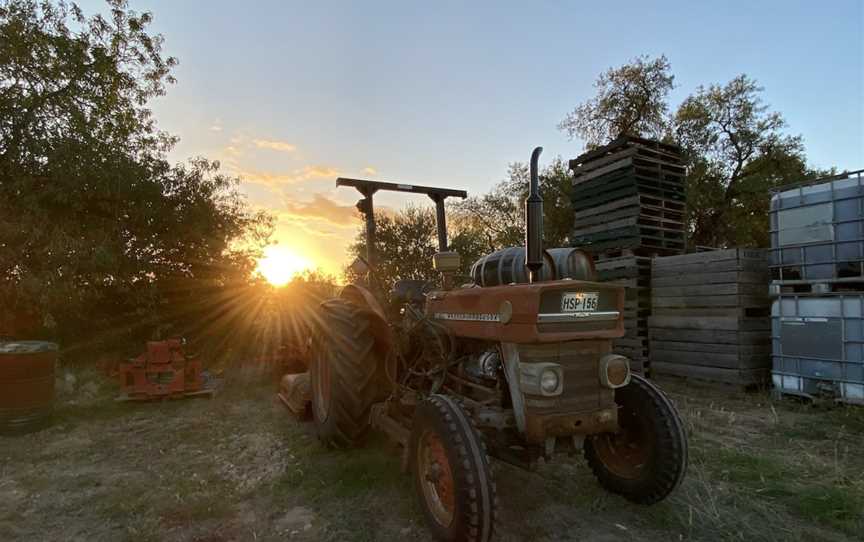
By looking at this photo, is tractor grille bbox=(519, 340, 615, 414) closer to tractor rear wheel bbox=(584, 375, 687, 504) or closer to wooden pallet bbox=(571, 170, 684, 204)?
tractor rear wheel bbox=(584, 375, 687, 504)

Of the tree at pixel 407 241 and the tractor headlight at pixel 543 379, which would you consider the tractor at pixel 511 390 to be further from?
the tree at pixel 407 241

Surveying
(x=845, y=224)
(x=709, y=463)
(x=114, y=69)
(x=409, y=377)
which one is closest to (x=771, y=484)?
(x=709, y=463)

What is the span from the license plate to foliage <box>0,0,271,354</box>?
634cm

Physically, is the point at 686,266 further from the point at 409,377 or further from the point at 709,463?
Answer: the point at 409,377

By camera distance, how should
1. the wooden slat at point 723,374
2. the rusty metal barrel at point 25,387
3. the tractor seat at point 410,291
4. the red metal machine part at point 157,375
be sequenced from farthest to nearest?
the wooden slat at point 723,374 < the red metal machine part at point 157,375 < the rusty metal barrel at point 25,387 < the tractor seat at point 410,291

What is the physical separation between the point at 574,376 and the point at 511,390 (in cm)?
35

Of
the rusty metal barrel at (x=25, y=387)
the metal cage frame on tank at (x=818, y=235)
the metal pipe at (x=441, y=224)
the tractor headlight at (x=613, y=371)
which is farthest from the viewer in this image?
the metal cage frame on tank at (x=818, y=235)

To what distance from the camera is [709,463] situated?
3768mm

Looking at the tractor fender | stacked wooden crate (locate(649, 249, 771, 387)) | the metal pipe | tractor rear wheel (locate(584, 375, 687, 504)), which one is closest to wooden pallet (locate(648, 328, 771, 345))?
stacked wooden crate (locate(649, 249, 771, 387))

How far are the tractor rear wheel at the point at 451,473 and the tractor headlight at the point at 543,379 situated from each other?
0.38m

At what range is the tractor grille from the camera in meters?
2.59

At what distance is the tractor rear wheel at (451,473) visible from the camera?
2.18 meters

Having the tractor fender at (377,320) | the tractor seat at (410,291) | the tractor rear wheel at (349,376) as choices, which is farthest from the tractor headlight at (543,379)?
the tractor seat at (410,291)

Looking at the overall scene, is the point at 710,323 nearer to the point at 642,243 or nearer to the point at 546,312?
the point at 642,243
